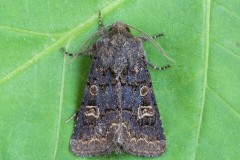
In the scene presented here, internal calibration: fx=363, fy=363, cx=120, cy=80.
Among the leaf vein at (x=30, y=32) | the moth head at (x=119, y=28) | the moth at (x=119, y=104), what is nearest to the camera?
the leaf vein at (x=30, y=32)

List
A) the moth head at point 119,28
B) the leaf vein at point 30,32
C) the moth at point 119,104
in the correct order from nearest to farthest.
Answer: the leaf vein at point 30,32 < the moth head at point 119,28 < the moth at point 119,104

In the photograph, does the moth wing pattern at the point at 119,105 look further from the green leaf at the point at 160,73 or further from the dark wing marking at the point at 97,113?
the green leaf at the point at 160,73

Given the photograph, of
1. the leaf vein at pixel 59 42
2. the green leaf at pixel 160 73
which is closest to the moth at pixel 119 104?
the green leaf at pixel 160 73

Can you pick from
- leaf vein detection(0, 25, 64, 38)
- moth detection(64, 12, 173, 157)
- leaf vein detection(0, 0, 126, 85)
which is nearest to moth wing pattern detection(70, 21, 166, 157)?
moth detection(64, 12, 173, 157)

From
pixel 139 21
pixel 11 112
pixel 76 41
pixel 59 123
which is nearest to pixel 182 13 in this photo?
pixel 139 21

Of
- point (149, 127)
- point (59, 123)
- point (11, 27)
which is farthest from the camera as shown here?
point (149, 127)

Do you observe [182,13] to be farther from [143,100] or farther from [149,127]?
[149,127]

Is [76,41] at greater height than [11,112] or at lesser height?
greater

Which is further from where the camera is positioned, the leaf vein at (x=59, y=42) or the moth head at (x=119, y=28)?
the moth head at (x=119, y=28)
